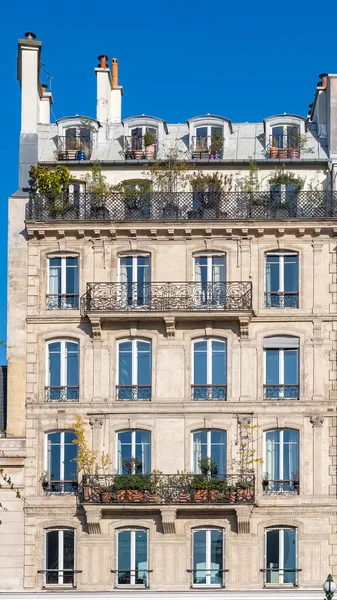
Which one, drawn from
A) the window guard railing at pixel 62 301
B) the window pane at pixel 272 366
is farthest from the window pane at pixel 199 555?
the window guard railing at pixel 62 301

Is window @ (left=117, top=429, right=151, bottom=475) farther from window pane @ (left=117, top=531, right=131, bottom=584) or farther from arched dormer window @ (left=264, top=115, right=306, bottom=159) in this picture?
arched dormer window @ (left=264, top=115, right=306, bottom=159)

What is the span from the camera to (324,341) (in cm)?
5209

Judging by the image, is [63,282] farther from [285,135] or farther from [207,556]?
[207,556]

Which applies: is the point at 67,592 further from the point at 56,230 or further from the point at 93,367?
the point at 56,230

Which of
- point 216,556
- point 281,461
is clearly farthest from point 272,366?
point 216,556

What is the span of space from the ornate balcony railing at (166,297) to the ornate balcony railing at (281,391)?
2775mm

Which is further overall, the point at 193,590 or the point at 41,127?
the point at 41,127

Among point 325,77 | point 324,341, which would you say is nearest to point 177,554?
point 324,341

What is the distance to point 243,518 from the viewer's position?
1978 inches

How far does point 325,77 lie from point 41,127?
1074cm

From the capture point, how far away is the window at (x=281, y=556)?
166 feet

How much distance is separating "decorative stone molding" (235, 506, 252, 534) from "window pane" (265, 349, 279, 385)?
4388mm

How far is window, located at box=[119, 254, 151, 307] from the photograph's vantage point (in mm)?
52250

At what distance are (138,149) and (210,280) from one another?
581 cm
